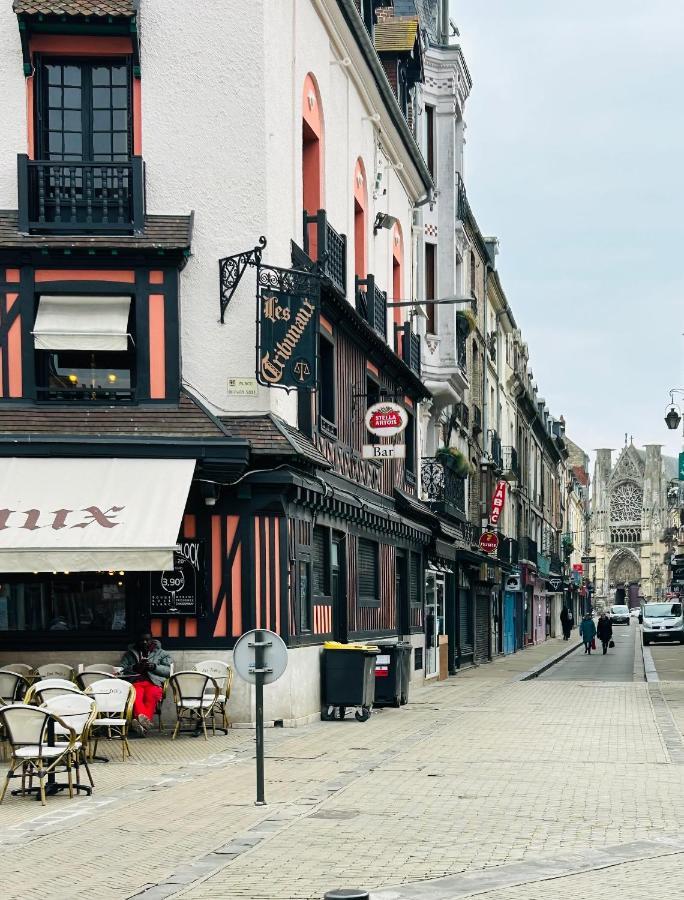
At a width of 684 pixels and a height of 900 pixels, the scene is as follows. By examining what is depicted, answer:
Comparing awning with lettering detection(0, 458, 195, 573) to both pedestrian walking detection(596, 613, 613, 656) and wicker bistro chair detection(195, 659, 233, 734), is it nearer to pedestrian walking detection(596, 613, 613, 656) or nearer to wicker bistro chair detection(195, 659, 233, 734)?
wicker bistro chair detection(195, 659, 233, 734)

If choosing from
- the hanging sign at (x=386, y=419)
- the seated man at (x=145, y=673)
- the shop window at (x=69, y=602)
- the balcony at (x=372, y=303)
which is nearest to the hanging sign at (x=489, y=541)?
the balcony at (x=372, y=303)

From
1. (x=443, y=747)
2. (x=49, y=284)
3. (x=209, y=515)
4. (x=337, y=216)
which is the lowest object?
(x=443, y=747)

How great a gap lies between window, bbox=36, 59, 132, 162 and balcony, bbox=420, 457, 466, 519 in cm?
1657

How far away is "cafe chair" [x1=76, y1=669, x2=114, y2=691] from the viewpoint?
1834 centimetres

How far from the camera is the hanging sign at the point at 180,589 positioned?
65.5 ft

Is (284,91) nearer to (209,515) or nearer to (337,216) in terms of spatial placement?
(337,216)

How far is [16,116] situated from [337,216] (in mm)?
7063

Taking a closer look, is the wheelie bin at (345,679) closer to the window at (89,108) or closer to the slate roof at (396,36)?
the window at (89,108)

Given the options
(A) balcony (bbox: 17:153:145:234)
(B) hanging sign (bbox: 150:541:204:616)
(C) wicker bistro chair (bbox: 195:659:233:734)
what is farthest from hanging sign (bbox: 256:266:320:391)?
(C) wicker bistro chair (bbox: 195:659:233:734)

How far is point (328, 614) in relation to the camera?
77.6 ft

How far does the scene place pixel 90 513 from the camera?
721 inches

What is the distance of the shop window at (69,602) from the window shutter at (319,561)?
3.59 metres

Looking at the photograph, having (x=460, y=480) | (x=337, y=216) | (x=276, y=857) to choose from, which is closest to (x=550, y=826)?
(x=276, y=857)

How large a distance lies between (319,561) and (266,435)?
13.7ft
